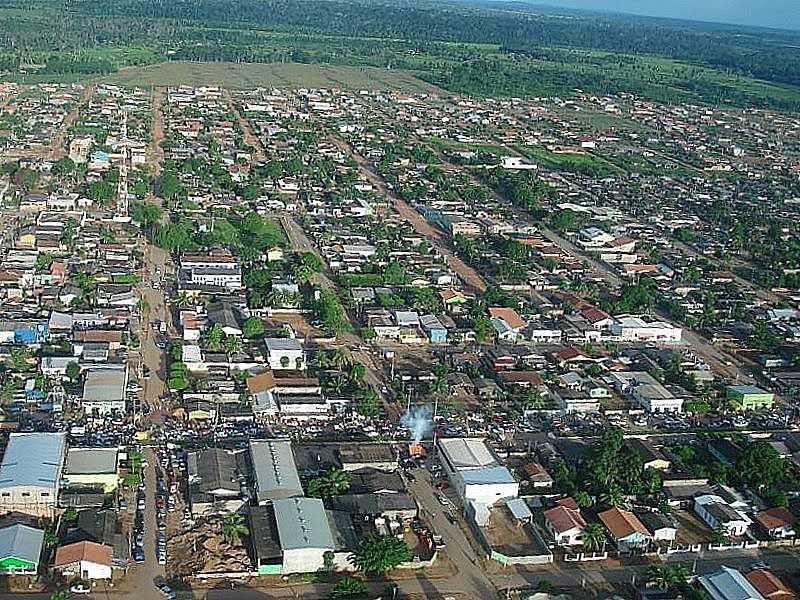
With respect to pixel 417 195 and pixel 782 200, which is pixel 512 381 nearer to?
pixel 417 195

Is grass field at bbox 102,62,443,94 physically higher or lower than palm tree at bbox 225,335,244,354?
lower

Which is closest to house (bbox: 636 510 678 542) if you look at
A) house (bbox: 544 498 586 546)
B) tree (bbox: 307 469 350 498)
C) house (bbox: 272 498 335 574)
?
house (bbox: 544 498 586 546)

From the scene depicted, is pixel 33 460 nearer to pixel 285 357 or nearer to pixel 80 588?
pixel 80 588

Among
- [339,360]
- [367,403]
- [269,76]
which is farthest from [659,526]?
[269,76]

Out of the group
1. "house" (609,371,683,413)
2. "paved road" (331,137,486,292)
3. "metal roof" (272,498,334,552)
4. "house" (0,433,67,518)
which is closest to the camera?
"metal roof" (272,498,334,552)

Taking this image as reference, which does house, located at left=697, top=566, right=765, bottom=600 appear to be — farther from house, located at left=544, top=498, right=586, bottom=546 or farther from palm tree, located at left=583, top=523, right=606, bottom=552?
house, located at left=544, top=498, right=586, bottom=546

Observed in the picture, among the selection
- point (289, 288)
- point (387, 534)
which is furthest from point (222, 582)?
point (289, 288)
